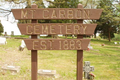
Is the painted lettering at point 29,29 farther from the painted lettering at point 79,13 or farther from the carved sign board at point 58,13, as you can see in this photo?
the painted lettering at point 79,13

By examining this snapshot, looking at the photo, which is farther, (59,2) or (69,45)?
(59,2)

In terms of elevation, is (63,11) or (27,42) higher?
(63,11)

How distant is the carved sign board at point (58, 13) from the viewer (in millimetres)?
4152

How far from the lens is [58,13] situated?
4.17 m

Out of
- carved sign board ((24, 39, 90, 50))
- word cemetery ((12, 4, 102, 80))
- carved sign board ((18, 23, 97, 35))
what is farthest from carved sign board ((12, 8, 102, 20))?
carved sign board ((24, 39, 90, 50))

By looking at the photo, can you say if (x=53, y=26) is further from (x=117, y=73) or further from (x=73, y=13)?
(x=117, y=73)

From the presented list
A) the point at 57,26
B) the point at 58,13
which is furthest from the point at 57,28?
the point at 58,13

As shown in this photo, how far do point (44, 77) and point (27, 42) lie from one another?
82.4 inches

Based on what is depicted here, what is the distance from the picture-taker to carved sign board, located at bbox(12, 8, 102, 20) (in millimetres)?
4152

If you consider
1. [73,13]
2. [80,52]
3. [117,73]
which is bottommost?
[117,73]

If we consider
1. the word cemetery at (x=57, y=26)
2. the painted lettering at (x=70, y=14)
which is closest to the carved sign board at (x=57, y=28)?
the word cemetery at (x=57, y=26)

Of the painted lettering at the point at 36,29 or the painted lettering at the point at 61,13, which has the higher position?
the painted lettering at the point at 61,13

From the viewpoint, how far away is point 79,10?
4152 mm

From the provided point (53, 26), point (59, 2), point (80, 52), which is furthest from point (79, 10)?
point (59, 2)
